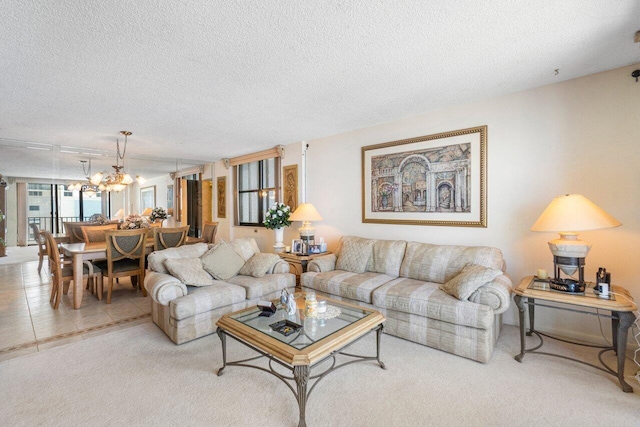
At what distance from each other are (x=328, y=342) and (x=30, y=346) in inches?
116

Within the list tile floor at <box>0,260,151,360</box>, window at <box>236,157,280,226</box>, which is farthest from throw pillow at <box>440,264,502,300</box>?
window at <box>236,157,280,226</box>

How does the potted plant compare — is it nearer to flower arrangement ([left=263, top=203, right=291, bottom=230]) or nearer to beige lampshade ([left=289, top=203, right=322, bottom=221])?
flower arrangement ([left=263, top=203, right=291, bottom=230])

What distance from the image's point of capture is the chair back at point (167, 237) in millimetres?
4500

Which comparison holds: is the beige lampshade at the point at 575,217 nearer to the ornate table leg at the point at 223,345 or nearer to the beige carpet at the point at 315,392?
the beige carpet at the point at 315,392

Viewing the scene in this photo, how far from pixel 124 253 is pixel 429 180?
13.9 ft

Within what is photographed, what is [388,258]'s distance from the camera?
3588 millimetres

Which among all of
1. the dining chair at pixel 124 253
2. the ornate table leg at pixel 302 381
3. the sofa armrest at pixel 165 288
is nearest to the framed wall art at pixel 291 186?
the dining chair at pixel 124 253

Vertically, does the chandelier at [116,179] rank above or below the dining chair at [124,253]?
above

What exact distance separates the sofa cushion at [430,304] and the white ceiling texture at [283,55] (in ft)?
6.58

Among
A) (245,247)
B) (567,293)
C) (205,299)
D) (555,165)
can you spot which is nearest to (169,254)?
(205,299)

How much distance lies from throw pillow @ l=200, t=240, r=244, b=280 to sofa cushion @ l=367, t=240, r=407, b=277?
65.3 inches

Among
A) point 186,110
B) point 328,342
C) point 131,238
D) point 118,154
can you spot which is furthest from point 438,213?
point 118,154

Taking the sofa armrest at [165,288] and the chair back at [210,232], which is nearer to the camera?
the sofa armrest at [165,288]

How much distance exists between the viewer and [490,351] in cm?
248
